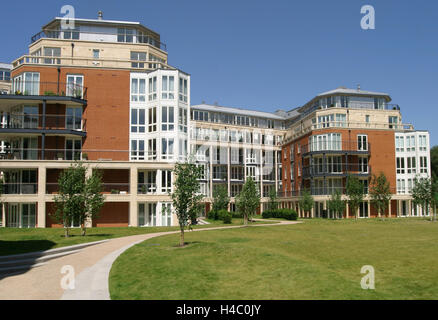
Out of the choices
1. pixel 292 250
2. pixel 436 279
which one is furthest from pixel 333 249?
pixel 436 279

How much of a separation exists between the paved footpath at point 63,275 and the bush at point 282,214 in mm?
31293

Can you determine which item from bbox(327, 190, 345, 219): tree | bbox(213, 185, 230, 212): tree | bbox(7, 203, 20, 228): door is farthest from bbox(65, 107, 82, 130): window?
bbox(327, 190, 345, 219): tree

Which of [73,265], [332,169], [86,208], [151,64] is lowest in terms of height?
[73,265]

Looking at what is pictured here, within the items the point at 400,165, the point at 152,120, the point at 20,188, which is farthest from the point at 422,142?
the point at 20,188

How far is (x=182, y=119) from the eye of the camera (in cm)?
4153

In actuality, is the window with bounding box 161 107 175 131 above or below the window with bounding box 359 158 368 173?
above

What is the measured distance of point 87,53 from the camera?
47.9 meters

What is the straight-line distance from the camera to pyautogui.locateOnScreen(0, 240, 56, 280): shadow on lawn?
16297mm

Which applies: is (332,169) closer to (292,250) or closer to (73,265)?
(292,250)

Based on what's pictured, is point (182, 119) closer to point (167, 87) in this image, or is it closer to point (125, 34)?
point (167, 87)

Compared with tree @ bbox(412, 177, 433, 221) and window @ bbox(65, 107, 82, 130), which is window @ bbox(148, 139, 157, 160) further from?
tree @ bbox(412, 177, 433, 221)

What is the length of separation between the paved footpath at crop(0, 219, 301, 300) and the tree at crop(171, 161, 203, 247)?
385 centimetres

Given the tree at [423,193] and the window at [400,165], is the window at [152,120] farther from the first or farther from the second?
the window at [400,165]
